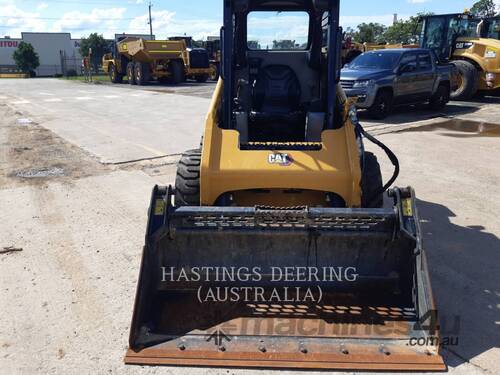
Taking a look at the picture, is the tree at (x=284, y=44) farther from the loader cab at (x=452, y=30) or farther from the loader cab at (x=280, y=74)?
the loader cab at (x=452, y=30)

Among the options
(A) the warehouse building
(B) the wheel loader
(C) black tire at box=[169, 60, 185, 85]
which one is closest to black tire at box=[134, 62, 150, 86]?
(C) black tire at box=[169, 60, 185, 85]

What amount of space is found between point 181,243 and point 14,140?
8128 millimetres

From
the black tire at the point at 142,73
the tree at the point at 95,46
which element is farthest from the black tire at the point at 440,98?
the tree at the point at 95,46

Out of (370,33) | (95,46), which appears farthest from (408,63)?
(95,46)

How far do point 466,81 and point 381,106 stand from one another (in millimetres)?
5080

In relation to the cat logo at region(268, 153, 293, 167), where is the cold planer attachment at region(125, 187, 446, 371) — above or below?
below

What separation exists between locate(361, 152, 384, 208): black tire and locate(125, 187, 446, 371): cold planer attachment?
27.1 inches

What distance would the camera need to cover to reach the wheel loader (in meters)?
3.09

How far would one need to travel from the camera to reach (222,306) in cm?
353

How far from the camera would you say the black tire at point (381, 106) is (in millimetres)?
12047

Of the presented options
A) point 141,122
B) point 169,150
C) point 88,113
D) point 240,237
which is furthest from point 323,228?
point 88,113

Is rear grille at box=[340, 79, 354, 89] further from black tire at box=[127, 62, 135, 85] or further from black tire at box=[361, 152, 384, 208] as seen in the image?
black tire at box=[127, 62, 135, 85]

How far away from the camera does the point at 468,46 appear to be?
1555 centimetres

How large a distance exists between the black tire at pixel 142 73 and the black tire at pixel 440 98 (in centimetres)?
1662
